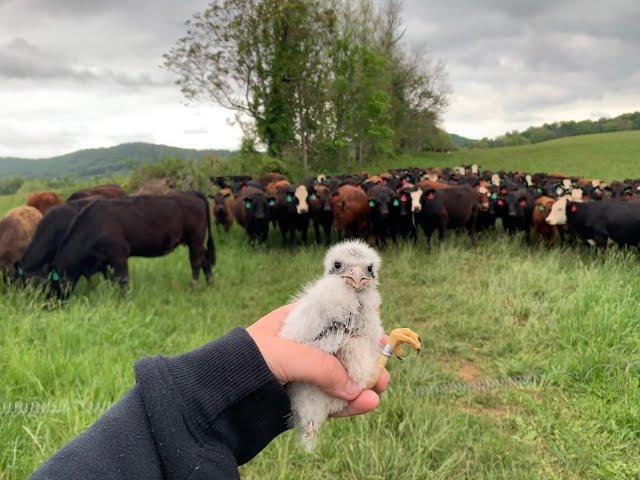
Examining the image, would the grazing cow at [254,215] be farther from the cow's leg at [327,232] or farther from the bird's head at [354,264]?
the bird's head at [354,264]

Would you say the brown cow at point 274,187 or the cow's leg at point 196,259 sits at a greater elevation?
the brown cow at point 274,187

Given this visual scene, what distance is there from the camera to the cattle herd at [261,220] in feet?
22.3

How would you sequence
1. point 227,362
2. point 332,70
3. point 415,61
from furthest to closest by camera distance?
point 415,61
point 332,70
point 227,362

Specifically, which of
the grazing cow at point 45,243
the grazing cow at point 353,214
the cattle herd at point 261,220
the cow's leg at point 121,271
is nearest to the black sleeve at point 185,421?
the cattle herd at point 261,220

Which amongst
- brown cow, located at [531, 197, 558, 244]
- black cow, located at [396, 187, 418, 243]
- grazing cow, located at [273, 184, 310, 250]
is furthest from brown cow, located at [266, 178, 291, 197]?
brown cow, located at [531, 197, 558, 244]

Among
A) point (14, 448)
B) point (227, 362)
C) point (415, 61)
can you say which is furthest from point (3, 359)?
point (415, 61)

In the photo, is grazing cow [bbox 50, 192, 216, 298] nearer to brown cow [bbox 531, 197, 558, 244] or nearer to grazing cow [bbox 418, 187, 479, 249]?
grazing cow [bbox 418, 187, 479, 249]

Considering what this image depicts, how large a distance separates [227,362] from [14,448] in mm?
2309

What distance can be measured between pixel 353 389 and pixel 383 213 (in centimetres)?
863

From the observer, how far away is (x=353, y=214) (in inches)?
415

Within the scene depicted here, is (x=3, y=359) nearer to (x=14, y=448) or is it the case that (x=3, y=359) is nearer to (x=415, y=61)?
(x=14, y=448)

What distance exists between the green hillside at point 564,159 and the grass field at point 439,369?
2258cm

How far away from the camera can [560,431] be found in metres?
3.60

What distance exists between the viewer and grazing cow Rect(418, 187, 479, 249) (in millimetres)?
10102
